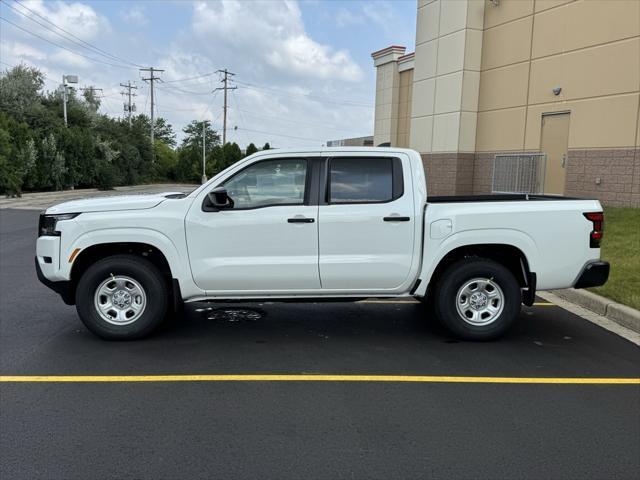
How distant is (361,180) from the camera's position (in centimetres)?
596

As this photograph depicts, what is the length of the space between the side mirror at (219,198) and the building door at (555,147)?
14451 millimetres

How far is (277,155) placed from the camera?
5.88 meters

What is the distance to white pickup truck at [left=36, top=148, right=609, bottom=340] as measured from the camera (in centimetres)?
571

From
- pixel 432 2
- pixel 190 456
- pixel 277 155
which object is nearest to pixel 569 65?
pixel 432 2

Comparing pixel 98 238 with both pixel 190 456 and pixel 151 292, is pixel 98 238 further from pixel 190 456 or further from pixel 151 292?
pixel 190 456

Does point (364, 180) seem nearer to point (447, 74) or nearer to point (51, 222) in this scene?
point (51, 222)

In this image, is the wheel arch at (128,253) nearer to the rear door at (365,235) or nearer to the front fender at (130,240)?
the front fender at (130,240)

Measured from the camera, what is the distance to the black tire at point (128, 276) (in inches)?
227

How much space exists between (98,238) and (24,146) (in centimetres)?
2732

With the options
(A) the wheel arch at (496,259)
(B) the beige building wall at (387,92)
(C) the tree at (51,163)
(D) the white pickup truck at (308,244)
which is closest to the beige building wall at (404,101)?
(B) the beige building wall at (387,92)

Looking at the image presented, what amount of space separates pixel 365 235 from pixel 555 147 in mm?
14386

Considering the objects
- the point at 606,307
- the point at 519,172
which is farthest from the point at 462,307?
the point at 519,172

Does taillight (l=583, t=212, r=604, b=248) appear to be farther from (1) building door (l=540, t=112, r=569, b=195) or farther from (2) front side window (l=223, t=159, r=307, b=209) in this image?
(1) building door (l=540, t=112, r=569, b=195)

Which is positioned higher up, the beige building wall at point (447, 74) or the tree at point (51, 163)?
the beige building wall at point (447, 74)
